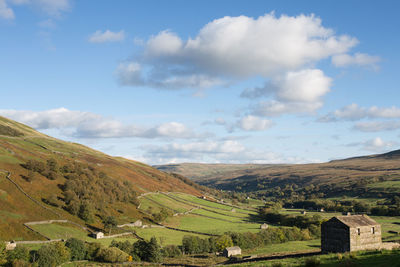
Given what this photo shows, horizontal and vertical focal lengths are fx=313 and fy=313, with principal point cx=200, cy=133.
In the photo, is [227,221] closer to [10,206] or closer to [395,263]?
[10,206]

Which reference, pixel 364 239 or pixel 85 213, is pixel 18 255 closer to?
pixel 85 213

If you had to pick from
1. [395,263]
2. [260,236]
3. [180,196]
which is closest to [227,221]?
[260,236]

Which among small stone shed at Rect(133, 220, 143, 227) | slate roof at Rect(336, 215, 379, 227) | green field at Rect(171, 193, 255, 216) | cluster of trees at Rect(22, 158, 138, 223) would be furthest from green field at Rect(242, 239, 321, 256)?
green field at Rect(171, 193, 255, 216)

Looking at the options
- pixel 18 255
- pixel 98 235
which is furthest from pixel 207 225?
pixel 18 255

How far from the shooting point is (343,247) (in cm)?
Answer: 5194

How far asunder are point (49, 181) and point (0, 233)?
40.7 m

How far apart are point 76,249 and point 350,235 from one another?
189ft

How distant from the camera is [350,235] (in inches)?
2016

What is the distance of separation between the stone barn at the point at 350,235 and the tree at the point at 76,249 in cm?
5243

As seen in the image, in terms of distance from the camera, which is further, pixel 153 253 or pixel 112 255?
pixel 153 253

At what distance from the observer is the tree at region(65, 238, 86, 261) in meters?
71.1

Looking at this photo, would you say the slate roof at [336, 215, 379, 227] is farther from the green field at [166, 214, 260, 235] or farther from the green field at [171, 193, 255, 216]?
the green field at [171, 193, 255, 216]

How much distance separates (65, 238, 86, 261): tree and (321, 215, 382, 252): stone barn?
52.4 m

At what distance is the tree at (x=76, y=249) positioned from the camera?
7112 cm
